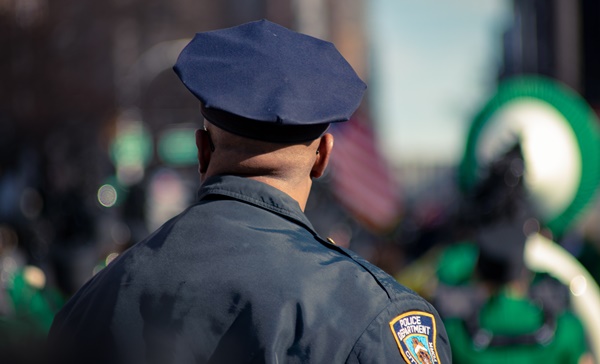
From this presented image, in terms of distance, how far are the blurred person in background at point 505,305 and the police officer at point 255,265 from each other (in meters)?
2.94

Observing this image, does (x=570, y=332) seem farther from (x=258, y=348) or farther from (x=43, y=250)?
(x=43, y=250)

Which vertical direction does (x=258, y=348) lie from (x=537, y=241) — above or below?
above

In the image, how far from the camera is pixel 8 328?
1.85 m

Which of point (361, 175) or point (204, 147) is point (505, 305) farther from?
point (361, 175)

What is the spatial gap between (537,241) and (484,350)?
27.8 inches

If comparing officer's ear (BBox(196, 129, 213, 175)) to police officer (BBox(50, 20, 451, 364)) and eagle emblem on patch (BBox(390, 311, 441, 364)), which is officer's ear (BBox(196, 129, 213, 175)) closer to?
police officer (BBox(50, 20, 451, 364))

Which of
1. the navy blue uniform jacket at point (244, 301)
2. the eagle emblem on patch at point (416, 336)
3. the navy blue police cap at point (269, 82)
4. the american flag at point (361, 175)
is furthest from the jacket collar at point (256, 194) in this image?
the american flag at point (361, 175)

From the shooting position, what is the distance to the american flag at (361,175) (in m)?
10.6

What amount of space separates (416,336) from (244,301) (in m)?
0.35

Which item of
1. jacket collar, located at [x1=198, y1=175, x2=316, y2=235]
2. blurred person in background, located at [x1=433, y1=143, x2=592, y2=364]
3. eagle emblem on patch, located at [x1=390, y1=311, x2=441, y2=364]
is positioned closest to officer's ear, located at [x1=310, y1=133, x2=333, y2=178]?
jacket collar, located at [x1=198, y1=175, x2=316, y2=235]

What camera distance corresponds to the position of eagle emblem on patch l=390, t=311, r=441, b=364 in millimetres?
2090

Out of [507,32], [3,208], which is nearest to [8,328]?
[3,208]

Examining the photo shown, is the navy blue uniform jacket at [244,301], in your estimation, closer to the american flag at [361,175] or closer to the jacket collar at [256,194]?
the jacket collar at [256,194]

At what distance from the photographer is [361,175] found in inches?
428
